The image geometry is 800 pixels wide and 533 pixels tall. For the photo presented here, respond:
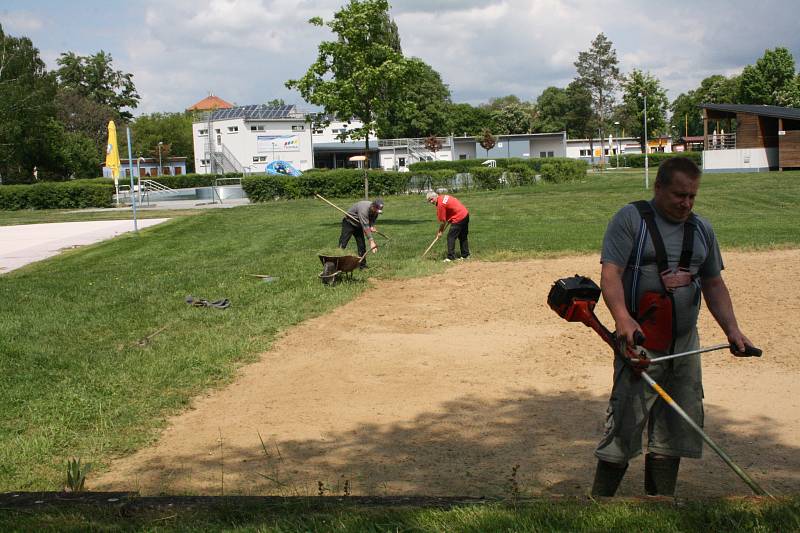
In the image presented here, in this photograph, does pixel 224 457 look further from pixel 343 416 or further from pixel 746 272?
→ pixel 746 272

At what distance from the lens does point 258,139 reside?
81.9 m

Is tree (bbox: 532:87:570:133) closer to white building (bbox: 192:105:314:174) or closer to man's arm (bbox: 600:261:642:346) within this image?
white building (bbox: 192:105:314:174)

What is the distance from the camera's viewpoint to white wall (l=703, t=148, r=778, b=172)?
50062mm

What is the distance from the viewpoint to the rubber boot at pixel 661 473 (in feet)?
15.9

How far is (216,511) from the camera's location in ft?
13.8

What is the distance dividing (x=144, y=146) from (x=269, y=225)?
71437 mm

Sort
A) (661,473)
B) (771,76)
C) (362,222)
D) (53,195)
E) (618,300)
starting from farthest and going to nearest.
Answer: (771,76), (53,195), (362,222), (661,473), (618,300)

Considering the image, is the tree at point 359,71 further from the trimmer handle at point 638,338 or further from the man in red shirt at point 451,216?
the trimmer handle at point 638,338

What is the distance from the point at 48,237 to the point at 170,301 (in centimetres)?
1563

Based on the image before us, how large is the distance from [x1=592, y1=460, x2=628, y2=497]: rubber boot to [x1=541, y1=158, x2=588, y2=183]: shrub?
4478 cm

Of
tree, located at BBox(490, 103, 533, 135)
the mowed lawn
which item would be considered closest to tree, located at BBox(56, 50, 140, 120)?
tree, located at BBox(490, 103, 533, 135)

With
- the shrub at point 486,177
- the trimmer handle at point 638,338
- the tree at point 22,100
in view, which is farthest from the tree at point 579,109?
the trimmer handle at point 638,338

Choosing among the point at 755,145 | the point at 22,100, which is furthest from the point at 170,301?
the point at 22,100

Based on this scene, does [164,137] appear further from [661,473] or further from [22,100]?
[661,473]
